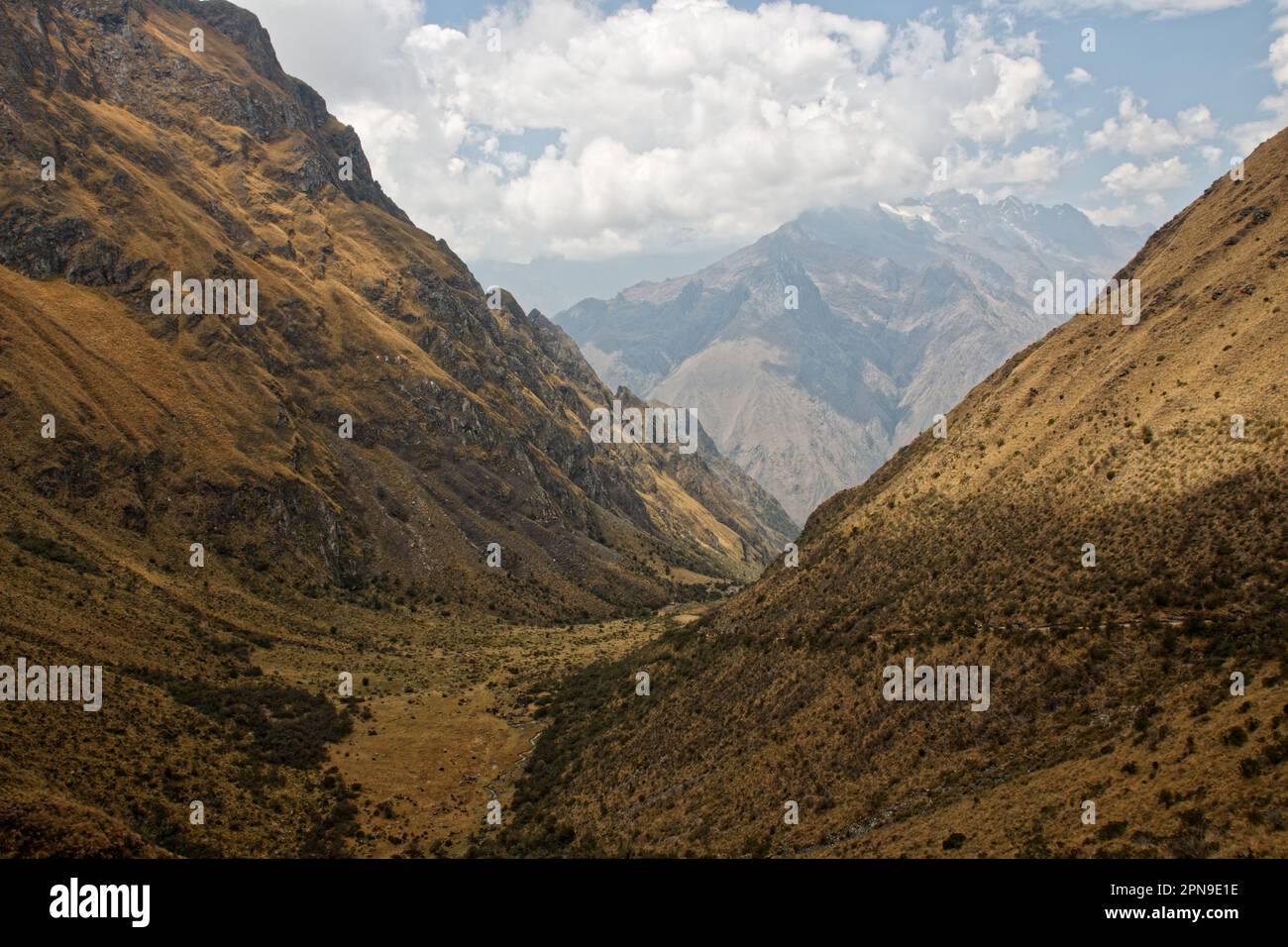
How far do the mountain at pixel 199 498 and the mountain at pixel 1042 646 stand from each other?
95.1ft

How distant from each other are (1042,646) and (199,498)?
12123cm

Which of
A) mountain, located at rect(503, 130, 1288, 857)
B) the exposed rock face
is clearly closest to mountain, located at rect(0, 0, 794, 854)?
A: the exposed rock face

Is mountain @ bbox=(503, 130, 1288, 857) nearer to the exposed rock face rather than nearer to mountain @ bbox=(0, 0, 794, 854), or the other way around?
mountain @ bbox=(0, 0, 794, 854)

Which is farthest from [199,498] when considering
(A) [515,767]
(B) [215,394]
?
(A) [515,767]

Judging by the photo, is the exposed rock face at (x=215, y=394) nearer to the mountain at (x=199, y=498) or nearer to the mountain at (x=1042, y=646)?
the mountain at (x=199, y=498)

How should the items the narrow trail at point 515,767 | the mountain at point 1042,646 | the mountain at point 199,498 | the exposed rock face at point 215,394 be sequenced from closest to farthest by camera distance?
the mountain at point 1042,646
the mountain at point 199,498
the narrow trail at point 515,767
the exposed rock face at point 215,394

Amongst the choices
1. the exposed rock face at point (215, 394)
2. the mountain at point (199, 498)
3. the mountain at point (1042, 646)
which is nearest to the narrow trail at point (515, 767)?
the mountain at point (1042, 646)

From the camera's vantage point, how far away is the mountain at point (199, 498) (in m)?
62.5

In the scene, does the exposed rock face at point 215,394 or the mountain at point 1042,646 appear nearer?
the mountain at point 1042,646

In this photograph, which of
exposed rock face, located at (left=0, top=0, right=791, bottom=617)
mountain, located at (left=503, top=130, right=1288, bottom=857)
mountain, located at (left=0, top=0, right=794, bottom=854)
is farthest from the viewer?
exposed rock face, located at (left=0, top=0, right=791, bottom=617)

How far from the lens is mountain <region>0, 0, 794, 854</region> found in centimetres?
6247

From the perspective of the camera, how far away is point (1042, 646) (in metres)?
48.8

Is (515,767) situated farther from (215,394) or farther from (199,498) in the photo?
(215,394)

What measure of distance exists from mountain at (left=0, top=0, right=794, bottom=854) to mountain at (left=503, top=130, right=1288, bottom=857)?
29.0 meters
